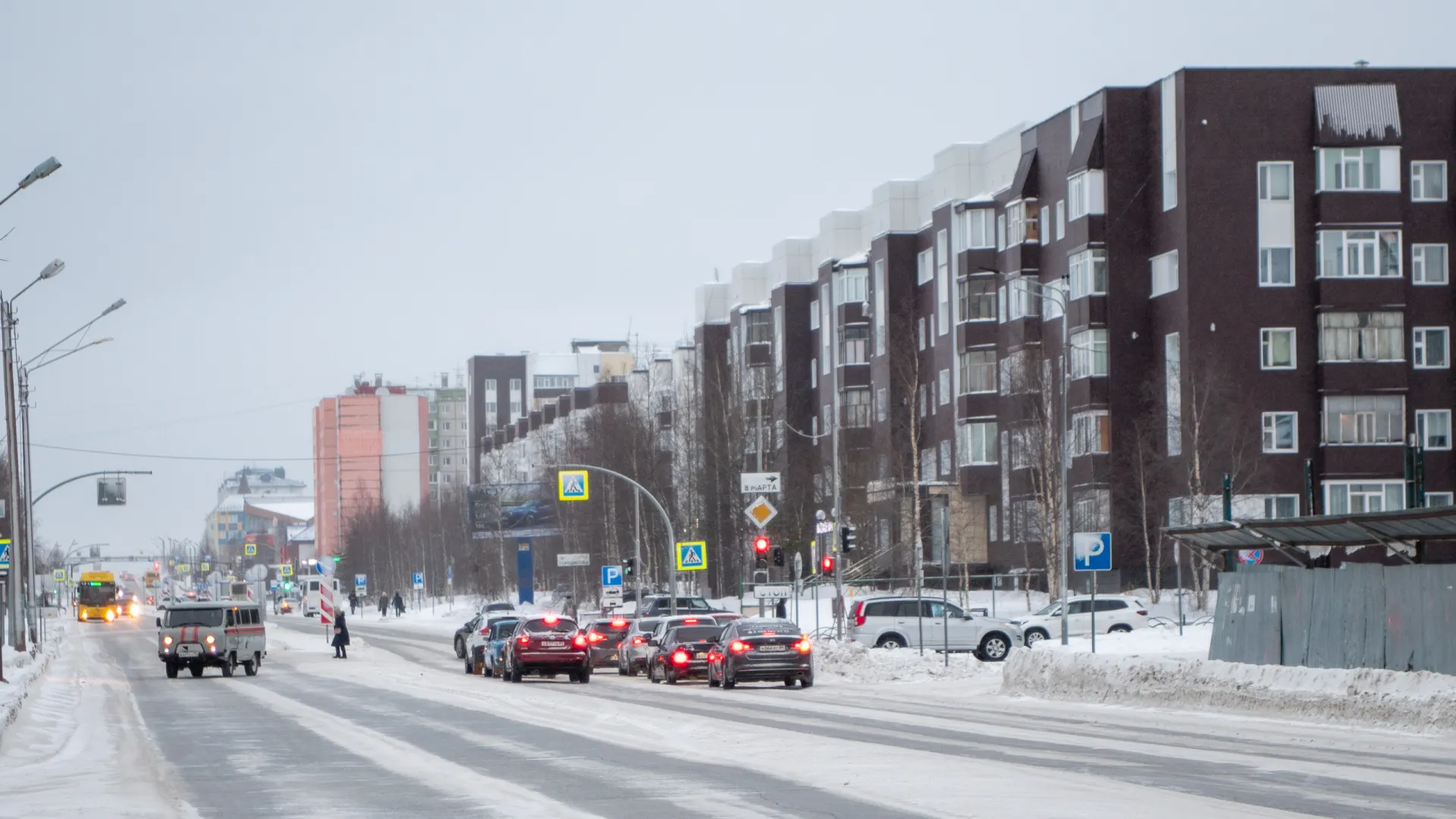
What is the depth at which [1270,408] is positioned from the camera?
64875 millimetres

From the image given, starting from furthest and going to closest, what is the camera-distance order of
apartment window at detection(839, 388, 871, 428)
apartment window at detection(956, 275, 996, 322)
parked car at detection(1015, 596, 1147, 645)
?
apartment window at detection(839, 388, 871, 428) < apartment window at detection(956, 275, 996, 322) < parked car at detection(1015, 596, 1147, 645)

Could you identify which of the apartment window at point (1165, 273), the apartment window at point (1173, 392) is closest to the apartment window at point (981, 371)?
the apartment window at point (1165, 273)

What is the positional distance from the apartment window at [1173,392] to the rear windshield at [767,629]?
96.4ft

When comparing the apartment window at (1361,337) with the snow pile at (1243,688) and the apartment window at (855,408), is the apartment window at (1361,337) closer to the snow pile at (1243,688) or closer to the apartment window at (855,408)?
the apartment window at (855,408)

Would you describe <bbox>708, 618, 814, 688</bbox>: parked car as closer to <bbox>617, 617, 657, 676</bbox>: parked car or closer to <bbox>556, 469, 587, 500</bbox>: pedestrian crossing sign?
<bbox>617, 617, 657, 676</bbox>: parked car

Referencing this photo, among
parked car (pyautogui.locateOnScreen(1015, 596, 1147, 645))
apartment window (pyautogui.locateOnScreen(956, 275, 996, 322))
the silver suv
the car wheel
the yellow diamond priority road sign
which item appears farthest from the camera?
apartment window (pyautogui.locateOnScreen(956, 275, 996, 322))

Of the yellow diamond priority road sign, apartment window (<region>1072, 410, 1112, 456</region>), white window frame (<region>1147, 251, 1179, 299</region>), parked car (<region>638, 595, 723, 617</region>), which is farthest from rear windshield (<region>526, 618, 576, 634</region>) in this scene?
white window frame (<region>1147, 251, 1179, 299</region>)

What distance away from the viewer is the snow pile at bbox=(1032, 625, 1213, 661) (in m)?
42.5

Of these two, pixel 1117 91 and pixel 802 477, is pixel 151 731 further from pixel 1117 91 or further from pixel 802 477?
pixel 802 477

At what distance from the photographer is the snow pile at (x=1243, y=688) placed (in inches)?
864

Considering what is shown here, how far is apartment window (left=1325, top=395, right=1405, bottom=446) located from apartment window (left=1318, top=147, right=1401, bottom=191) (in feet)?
23.4

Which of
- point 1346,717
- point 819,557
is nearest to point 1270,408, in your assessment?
point 819,557

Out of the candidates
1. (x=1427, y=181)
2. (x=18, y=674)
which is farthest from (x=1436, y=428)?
(x=18, y=674)

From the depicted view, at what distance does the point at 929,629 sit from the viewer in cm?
4953
